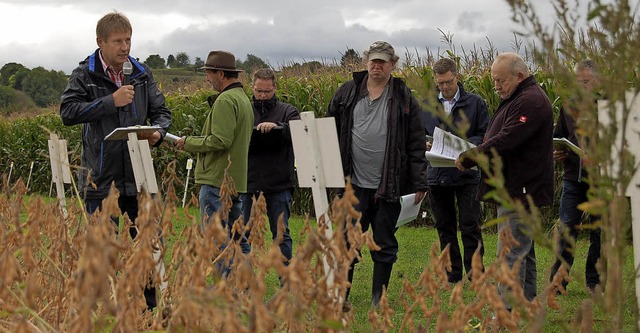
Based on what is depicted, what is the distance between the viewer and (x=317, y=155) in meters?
3.81

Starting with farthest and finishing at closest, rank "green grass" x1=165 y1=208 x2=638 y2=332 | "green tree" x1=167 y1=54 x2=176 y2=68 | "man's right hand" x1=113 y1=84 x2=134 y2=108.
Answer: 1. "green tree" x1=167 y1=54 x2=176 y2=68
2. "green grass" x1=165 y1=208 x2=638 y2=332
3. "man's right hand" x1=113 y1=84 x2=134 y2=108

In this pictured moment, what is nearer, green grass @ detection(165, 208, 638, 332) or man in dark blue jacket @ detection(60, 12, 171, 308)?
man in dark blue jacket @ detection(60, 12, 171, 308)

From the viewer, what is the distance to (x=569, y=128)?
6.50m

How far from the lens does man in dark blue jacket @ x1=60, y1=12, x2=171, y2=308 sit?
5.06m

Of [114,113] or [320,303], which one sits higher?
[114,113]

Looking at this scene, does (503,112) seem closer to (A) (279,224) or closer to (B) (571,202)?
(B) (571,202)

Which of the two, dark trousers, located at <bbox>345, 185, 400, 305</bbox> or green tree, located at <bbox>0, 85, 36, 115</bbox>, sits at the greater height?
green tree, located at <bbox>0, 85, 36, 115</bbox>

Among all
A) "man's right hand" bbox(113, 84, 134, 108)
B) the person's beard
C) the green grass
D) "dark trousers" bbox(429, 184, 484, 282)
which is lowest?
the green grass

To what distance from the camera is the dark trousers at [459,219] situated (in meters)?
7.21

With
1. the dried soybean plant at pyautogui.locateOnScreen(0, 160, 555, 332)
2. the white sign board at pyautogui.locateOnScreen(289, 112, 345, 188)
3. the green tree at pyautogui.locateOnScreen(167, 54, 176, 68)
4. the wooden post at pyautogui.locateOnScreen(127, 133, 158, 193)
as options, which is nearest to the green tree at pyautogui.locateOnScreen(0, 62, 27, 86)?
the green tree at pyautogui.locateOnScreen(167, 54, 176, 68)

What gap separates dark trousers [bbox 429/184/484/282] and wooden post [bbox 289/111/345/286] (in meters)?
3.53

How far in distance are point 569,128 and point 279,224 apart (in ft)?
15.1

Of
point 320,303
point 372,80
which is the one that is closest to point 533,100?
point 372,80

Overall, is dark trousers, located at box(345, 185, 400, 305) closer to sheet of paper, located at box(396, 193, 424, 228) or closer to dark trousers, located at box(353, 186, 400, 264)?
dark trousers, located at box(353, 186, 400, 264)
